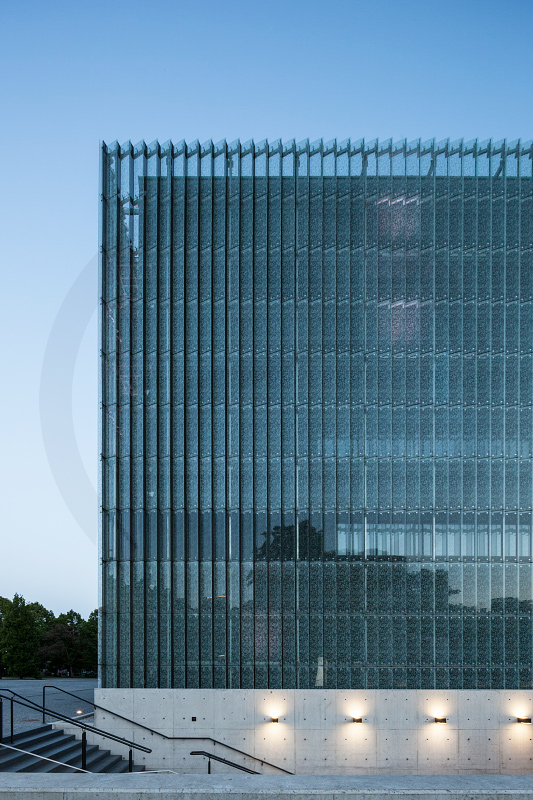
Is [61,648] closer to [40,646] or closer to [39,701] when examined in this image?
[40,646]

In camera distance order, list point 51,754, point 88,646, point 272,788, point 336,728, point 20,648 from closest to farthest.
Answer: point 272,788 → point 51,754 → point 336,728 → point 20,648 → point 88,646

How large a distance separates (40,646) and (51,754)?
2590 centimetres

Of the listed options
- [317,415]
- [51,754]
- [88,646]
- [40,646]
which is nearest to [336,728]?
[51,754]

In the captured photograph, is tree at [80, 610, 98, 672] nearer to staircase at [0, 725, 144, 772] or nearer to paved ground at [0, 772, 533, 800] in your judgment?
staircase at [0, 725, 144, 772]

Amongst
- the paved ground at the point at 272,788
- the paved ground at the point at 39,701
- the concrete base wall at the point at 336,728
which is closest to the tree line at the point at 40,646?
the paved ground at the point at 39,701

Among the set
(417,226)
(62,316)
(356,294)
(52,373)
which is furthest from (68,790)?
(52,373)

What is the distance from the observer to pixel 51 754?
15703 mm

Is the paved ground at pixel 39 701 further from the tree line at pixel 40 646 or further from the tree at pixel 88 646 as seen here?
the tree at pixel 88 646

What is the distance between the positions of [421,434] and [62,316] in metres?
14.5

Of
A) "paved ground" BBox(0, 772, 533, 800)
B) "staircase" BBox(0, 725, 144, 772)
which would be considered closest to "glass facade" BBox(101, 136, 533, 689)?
"staircase" BBox(0, 725, 144, 772)

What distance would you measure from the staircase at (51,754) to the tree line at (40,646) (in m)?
20.0

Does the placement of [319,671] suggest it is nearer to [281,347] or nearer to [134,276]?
[281,347]

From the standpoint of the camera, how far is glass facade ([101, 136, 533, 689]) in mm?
19250

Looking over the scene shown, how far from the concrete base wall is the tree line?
19.3 m
